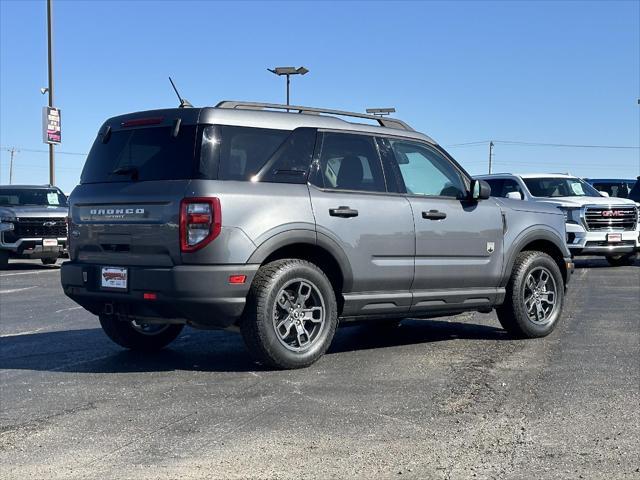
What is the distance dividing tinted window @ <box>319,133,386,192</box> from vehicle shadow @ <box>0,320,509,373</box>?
61.3 inches

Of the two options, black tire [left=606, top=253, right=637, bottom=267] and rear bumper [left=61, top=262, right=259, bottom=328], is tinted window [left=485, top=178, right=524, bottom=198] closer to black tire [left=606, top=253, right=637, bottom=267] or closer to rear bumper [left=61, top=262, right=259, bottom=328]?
black tire [left=606, top=253, right=637, bottom=267]

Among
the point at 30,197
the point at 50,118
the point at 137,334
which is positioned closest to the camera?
the point at 137,334

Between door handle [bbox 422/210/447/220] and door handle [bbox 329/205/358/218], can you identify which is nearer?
door handle [bbox 329/205/358/218]

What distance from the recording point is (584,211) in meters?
16.9

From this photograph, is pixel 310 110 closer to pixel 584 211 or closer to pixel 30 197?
pixel 584 211

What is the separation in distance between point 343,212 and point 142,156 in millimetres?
1648

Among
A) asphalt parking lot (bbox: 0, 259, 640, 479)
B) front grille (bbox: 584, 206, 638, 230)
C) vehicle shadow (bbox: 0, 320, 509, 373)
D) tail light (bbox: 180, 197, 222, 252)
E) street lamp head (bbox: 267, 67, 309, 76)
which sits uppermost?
street lamp head (bbox: 267, 67, 309, 76)

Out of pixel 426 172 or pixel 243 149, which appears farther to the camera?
pixel 426 172

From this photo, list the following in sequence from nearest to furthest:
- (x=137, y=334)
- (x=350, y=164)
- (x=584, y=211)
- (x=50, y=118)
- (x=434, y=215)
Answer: (x=350, y=164) < (x=434, y=215) < (x=137, y=334) < (x=584, y=211) < (x=50, y=118)

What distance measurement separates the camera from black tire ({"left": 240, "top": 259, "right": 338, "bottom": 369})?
6.12m

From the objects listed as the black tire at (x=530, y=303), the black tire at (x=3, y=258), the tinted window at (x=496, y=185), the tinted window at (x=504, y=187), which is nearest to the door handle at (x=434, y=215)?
the black tire at (x=530, y=303)

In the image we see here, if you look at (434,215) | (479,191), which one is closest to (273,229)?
(434,215)

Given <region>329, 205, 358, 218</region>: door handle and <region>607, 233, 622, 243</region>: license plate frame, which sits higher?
<region>329, 205, 358, 218</region>: door handle

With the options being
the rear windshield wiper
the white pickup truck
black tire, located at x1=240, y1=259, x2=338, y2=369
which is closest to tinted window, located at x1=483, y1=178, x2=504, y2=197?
the white pickup truck
